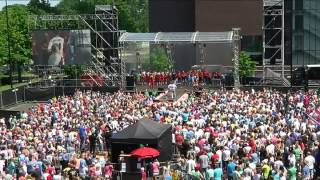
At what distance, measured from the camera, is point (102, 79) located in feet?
165

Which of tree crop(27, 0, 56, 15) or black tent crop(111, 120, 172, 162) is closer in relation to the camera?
black tent crop(111, 120, 172, 162)

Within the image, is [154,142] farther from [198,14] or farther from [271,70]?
[198,14]

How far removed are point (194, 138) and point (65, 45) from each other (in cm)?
2625

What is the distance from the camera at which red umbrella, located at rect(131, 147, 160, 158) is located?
22.9 m

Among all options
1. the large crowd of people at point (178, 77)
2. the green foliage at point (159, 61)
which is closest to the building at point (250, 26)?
the green foliage at point (159, 61)

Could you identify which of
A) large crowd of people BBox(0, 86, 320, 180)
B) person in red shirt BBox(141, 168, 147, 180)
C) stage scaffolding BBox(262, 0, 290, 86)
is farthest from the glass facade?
person in red shirt BBox(141, 168, 147, 180)

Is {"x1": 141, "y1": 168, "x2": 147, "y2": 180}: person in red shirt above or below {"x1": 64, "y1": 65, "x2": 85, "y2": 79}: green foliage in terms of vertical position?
below

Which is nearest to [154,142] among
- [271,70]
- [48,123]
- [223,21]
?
[48,123]

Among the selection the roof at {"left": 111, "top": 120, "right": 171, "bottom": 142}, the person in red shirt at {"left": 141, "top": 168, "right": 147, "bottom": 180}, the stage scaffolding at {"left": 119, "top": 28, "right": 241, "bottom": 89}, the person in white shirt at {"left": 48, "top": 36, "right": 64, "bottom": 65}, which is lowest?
the person in red shirt at {"left": 141, "top": 168, "right": 147, "bottom": 180}

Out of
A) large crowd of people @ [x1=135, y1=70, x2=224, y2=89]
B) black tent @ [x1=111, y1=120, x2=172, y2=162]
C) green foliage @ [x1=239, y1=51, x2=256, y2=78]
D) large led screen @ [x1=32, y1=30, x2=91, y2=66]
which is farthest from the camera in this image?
green foliage @ [x1=239, y1=51, x2=256, y2=78]

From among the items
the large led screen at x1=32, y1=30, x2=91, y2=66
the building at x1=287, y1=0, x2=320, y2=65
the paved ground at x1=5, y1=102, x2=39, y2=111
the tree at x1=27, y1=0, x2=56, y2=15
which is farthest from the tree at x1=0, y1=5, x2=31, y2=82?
the tree at x1=27, y1=0, x2=56, y2=15

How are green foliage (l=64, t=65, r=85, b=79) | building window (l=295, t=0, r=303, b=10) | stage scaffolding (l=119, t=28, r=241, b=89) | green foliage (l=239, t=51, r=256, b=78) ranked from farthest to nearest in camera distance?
building window (l=295, t=0, r=303, b=10) < green foliage (l=64, t=65, r=85, b=79) < green foliage (l=239, t=51, r=256, b=78) < stage scaffolding (l=119, t=28, r=241, b=89)

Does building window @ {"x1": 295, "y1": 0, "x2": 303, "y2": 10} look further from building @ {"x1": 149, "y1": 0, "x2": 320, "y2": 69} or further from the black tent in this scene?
the black tent

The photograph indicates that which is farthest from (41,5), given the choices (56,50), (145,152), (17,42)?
(145,152)
